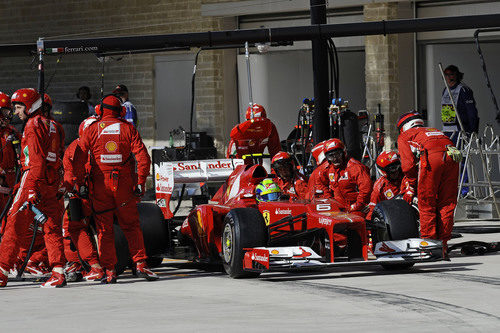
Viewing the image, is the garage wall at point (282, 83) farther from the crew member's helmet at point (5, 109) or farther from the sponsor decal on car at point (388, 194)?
the crew member's helmet at point (5, 109)

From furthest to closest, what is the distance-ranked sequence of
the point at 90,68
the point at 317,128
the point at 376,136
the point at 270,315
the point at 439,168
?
the point at 90,68 < the point at 376,136 < the point at 317,128 < the point at 439,168 < the point at 270,315

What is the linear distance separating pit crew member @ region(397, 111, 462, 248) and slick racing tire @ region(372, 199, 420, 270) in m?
0.78

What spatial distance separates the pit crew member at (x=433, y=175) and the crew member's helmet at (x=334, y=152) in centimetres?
124

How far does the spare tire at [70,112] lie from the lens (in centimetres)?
2555

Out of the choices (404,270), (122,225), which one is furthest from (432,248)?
(122,225)

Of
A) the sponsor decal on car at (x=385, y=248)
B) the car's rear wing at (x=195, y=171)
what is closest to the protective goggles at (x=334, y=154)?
the car's rear wing at (x=195, y=171)

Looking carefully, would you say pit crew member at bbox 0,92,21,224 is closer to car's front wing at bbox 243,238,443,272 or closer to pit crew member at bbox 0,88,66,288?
pit crew member at bbox 0,88,66,288

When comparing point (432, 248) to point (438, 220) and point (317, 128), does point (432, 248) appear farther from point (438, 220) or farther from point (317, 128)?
point (317, 128)

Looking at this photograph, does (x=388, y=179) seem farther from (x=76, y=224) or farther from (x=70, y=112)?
(x=70, y=112)

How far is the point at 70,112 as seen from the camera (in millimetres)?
25641

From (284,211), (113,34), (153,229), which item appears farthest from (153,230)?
(113,34)

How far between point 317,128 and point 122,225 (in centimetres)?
578

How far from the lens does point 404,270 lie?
44.0 ft

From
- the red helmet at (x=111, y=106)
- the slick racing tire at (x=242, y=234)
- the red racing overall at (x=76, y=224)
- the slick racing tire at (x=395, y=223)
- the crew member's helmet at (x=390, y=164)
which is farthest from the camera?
the crew member's helmet at (x=390, y=164)
